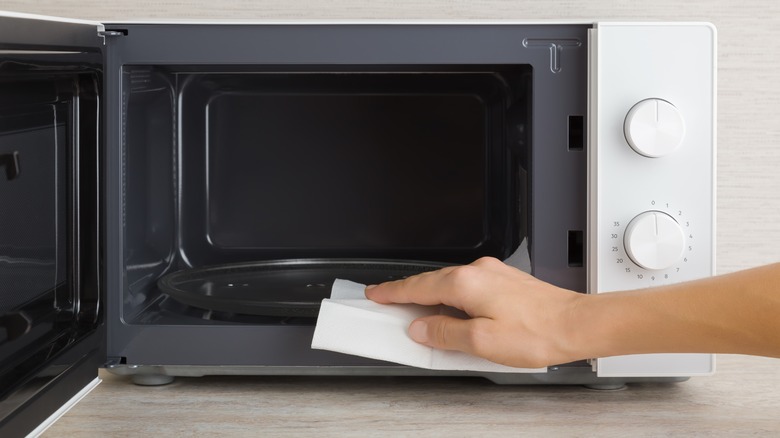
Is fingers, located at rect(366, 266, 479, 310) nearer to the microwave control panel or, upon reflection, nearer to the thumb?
the thumb

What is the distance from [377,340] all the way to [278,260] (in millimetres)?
285

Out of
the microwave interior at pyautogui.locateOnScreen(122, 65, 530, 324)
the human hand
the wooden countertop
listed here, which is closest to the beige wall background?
the microwave interior at pyautogui.locateOnScreen(122, 65, 530, 324)

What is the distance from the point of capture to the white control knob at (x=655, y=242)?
2.46 ft

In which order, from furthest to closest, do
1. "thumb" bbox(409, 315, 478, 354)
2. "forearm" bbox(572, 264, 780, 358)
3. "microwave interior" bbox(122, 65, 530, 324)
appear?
1. "microwave interior" bbox(122, 65, 530, 324)
2. "thumb" bbox(409, 315, 478, 354)
3. "forearm" bbox(572, 264, 780, 358)

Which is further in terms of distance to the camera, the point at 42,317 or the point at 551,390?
the point at 551,390

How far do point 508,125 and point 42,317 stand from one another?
1.69ft

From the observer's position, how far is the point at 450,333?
0.71 meters

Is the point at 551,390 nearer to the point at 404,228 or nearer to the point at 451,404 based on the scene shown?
the point at 451,404

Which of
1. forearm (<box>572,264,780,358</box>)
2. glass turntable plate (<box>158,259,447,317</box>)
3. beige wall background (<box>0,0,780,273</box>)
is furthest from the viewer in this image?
beige wall background (<box>0,0,780,273</box>)

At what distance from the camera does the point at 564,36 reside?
0.79m

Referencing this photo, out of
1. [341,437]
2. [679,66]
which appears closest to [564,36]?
[679,66]

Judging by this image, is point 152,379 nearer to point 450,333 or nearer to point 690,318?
point 450,333

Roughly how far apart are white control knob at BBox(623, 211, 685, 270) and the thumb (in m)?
0.16

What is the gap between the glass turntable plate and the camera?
798mm
